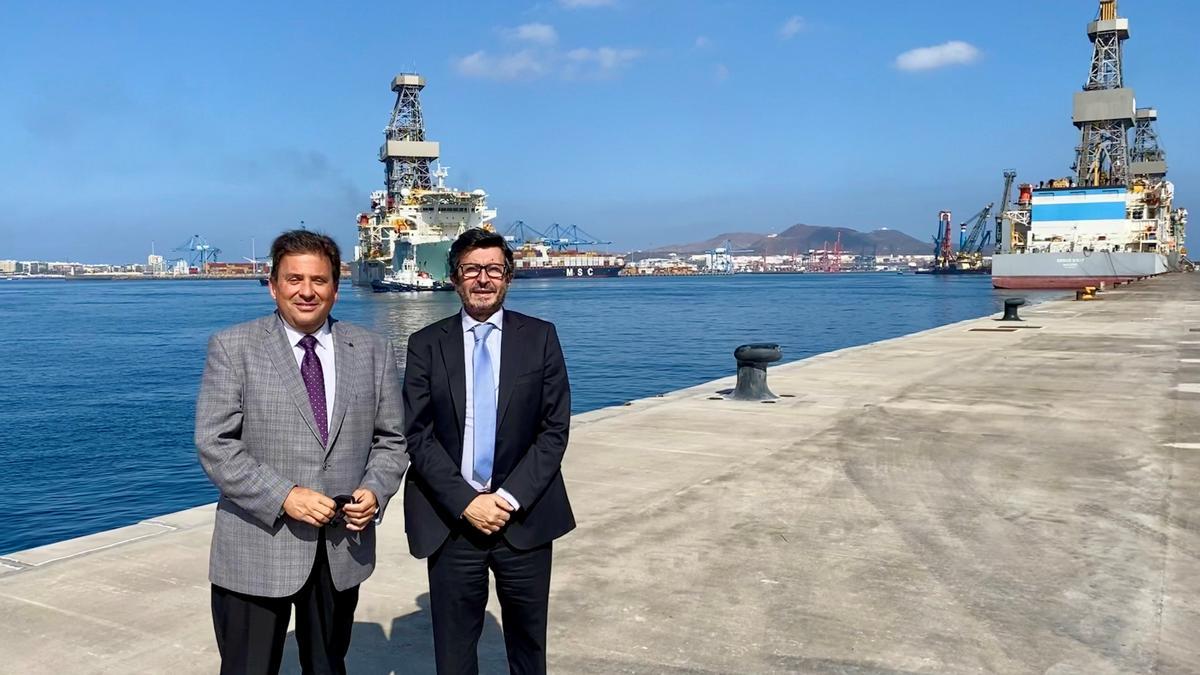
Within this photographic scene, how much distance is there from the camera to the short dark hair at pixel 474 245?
3098 millimetres

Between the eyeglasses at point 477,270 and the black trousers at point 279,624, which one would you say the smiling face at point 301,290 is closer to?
the eyeglasses at point 477,270

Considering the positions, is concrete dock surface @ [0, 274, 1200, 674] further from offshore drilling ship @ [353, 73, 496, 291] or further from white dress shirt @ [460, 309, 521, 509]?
offshore drilling ship @ [353, 73, 496, 291]

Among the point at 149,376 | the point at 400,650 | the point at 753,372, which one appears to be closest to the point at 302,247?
the point at 400,650

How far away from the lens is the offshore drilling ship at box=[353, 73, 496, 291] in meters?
96.4

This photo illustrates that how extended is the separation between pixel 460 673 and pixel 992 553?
3.64 metres

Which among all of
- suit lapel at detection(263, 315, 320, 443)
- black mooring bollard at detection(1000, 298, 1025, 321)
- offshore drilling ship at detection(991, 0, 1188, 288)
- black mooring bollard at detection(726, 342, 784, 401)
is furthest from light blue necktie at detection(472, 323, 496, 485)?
offshore drilling ship at detection(991, 0, 1188, 288)

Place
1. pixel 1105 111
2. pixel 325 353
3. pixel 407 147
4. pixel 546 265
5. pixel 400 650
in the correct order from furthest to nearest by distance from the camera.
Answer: pixel 546 265, pixel 407 147, pixel 1105 111, pixel 400 650, pixel 325 353

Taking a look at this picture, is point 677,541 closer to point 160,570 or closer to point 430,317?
point 160,570

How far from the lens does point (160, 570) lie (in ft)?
16.7

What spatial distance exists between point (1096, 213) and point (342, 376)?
7590 centimetres

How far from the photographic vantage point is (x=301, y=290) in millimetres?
2904

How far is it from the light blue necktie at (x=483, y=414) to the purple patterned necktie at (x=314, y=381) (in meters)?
0.49

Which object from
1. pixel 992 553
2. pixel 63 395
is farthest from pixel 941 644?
pixel 63 395

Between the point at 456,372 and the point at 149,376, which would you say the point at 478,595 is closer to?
the point at 456,372
